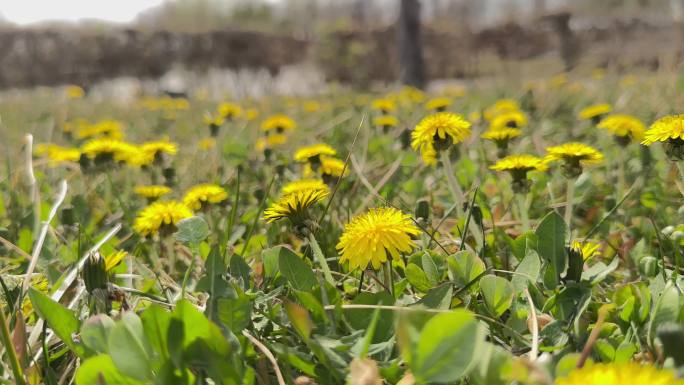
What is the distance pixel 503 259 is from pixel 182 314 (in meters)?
0.65

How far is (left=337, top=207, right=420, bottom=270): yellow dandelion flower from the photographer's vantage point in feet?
2.72

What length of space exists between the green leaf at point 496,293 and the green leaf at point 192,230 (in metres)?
0.45

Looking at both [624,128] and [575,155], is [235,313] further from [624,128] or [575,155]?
[624,128]

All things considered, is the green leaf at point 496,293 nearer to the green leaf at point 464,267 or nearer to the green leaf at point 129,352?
the green leaf at point 464,267

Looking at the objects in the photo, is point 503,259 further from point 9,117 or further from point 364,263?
point 9,117

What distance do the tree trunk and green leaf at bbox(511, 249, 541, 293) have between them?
8.91 m

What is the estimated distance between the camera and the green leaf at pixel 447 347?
22.6 inches

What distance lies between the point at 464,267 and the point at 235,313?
33 cm

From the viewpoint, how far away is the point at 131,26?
17266mm

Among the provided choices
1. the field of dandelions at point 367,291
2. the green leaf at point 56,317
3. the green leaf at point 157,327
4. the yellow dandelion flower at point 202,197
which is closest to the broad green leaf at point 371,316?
the field of dandelions at point 367,291

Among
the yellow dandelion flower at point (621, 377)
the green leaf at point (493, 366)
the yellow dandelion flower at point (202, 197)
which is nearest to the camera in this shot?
the yellow dandelion flower at point (621, 377)

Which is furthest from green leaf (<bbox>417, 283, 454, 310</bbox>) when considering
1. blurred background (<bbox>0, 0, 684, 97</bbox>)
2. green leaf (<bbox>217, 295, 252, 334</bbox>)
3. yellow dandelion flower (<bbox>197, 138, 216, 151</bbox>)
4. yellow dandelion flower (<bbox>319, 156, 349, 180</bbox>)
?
blurred background (<bbox>0, 0, 684, 97</bbox>)

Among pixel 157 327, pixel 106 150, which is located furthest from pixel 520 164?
pixel 106 150

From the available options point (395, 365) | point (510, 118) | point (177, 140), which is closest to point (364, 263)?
point (395, 365)
